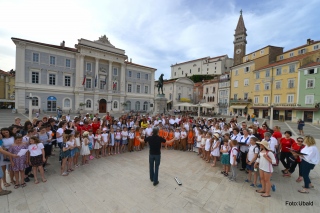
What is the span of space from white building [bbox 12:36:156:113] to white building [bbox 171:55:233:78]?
40105mm

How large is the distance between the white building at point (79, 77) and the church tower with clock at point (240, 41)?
3856cm

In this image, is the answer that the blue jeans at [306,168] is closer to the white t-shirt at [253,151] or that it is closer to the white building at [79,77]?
the white t-shirt at [253,151]

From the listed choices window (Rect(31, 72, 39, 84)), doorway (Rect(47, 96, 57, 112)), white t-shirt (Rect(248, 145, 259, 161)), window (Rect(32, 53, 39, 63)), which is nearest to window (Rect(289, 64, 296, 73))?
white t-shirt (Rect(248, 145, 259, 161))

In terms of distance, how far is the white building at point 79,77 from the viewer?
26375mm

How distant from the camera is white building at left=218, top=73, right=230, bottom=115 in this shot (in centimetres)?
4181

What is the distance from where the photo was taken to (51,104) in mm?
28891

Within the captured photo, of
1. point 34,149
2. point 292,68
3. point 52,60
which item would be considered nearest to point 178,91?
point 292,68

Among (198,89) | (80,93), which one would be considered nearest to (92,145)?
(80,93)

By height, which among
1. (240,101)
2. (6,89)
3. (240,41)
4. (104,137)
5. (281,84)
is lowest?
(104,137)

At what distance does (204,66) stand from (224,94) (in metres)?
32.5

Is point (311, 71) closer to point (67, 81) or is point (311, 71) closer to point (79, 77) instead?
point (79, 77)

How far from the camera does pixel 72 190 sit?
423cm

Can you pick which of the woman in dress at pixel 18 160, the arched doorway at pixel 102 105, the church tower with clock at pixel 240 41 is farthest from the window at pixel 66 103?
the church tower with clock at pixel 240 41

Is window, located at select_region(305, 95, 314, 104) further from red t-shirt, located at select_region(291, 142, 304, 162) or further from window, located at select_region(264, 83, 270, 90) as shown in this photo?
red t-shirt, located at select_region(291, 142, 304, 162)
